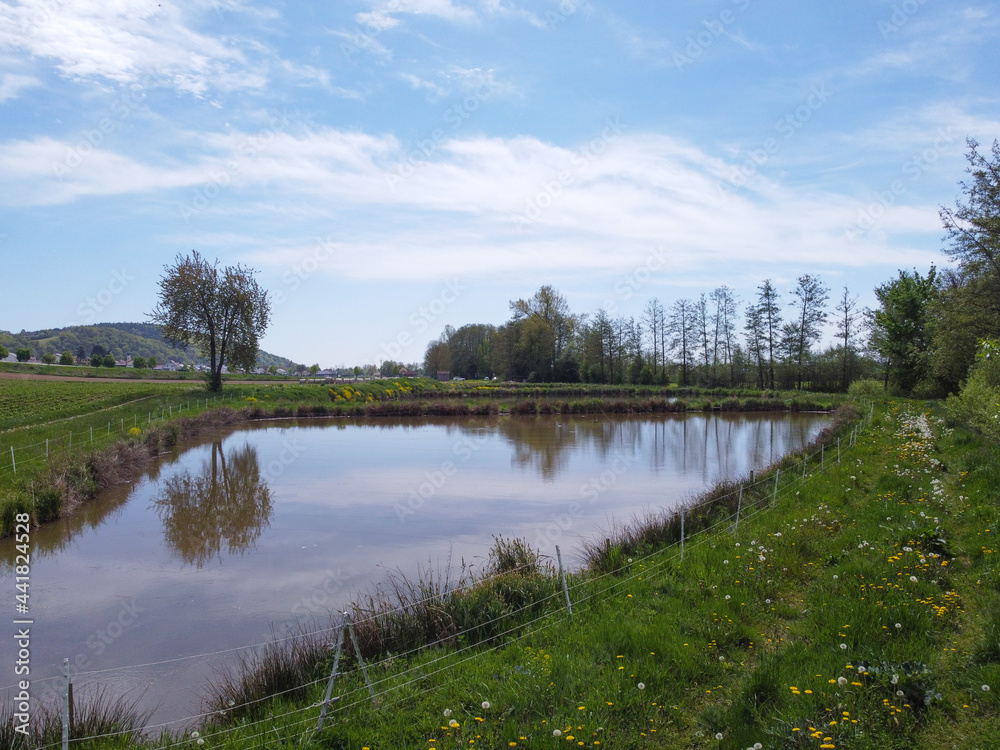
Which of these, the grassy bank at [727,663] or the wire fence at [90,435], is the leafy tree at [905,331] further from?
the wire fence at [90,435]

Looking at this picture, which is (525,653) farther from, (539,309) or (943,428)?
(539,309)

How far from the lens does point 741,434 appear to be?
28.0 m

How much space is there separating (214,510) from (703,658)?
1135cm

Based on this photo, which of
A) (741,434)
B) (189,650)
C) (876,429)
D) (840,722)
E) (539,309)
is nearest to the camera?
(840,722)

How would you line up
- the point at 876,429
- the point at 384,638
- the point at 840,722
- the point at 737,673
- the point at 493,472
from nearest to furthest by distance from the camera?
the point at 840,722 < the point at 737,673 < the point at 384,638 < the point at 493,472 < the point at 876,429

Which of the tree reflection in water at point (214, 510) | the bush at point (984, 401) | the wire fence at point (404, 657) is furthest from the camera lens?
the tree reflection in water at point (214, 510)

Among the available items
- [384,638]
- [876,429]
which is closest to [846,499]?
[384,638]

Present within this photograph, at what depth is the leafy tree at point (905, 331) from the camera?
35719 mm

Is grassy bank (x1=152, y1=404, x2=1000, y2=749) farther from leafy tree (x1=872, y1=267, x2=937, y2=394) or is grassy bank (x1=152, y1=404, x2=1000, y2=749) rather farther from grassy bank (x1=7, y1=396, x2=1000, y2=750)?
leafy tree (x1=872, y1=267, x2=937, y2=394)

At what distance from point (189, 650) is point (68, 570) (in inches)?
167

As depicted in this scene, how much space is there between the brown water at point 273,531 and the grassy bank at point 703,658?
4.97 feet

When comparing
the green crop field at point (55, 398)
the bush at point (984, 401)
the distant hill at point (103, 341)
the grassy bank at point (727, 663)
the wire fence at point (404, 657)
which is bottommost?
the wire fence at point (404, 657)

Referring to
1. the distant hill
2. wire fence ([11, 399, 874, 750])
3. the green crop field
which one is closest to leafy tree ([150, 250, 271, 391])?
the green crop field

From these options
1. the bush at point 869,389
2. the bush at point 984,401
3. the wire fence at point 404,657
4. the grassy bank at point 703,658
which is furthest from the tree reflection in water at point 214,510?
the bush at point 869,389
